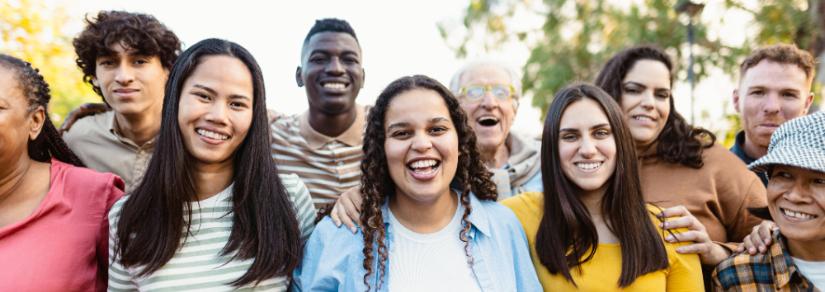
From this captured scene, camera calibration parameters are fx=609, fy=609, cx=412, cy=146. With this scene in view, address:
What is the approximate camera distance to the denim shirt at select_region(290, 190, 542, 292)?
3137 millimetres

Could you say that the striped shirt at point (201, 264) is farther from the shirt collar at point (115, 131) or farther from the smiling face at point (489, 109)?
the smiling face at point (489, 109)

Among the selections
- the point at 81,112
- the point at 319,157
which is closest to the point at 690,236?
the point at 319,157

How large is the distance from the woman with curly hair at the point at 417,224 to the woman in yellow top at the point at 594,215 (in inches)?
7.7

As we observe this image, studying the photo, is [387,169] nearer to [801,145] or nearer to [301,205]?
[301,205]

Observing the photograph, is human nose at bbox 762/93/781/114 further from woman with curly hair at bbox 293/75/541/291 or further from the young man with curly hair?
the young man with curly hair

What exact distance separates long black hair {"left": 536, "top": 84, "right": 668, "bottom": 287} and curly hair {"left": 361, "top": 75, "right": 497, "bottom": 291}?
38 centimetres

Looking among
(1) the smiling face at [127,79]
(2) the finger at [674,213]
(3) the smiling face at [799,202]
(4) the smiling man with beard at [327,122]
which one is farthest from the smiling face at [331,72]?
(3) the smiling face at [799,202]

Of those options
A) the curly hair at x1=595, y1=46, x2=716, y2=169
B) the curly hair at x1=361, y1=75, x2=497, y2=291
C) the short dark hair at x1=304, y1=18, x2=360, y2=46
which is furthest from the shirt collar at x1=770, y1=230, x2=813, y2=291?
the short dark hair at x1=304, y1=18, x2=360, y2=46

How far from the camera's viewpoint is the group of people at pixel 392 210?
309 cm

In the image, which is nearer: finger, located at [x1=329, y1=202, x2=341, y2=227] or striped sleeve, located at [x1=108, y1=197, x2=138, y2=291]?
striped sleeve, located at [x1=108, y1=197, x2=138, y2=291]

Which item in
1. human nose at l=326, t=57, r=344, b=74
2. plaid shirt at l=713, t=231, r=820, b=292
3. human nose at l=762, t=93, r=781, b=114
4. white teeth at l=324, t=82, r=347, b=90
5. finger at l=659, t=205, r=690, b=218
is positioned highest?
human nose at l=326, t=57, r=344, b=74

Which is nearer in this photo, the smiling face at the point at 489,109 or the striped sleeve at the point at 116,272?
the striped sleeve at the point at 116,272

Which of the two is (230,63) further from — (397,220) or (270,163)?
(397,220)

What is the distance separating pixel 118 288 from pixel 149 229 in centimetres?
35
